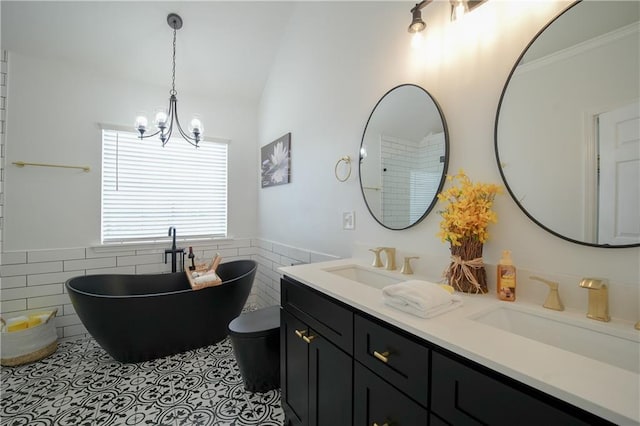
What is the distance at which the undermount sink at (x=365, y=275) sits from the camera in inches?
59.4

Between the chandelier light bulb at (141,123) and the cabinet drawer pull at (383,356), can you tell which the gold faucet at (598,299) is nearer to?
the cabinet drawer pull at (383,356)

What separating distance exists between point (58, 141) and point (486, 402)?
12.3ft

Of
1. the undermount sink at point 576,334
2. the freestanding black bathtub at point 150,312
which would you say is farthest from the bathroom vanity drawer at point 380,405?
the freestanding black bathtub at point 150,312

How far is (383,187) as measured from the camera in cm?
169

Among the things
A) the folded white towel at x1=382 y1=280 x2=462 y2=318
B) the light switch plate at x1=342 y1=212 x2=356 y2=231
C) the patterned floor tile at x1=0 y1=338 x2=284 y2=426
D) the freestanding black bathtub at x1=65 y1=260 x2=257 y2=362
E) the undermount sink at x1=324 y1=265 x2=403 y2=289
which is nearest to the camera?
the folded white towel at x1=382 y1=280 x2=462 y2=318

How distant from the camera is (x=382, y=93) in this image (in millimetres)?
1707

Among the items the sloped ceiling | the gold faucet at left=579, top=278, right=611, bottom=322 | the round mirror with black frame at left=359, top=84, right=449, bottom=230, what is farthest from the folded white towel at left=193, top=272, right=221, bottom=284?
the gold faucet at left=579, top=278, right=611, bottom=322

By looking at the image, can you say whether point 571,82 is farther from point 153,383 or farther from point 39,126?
point 39,126

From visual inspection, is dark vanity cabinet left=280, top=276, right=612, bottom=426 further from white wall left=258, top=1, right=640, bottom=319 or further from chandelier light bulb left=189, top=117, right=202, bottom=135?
chandelier light bulb left=189, top=117, right=202, bottom=135

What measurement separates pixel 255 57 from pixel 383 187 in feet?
7.74

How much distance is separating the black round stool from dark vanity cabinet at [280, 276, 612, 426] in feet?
0.96

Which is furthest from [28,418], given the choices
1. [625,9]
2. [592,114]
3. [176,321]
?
[625,9]

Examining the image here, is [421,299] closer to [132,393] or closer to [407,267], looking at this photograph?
[407,267]

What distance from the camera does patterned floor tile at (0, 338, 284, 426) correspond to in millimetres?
1692
